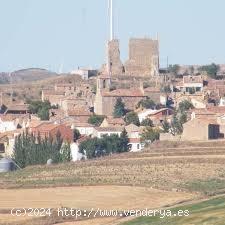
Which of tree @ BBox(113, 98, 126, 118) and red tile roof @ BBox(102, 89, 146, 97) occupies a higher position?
red tile roof @ BBox(102, 89, 146, 97)

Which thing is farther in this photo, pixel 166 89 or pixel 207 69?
pixel 207 69

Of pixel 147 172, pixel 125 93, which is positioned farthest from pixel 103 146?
pixel 125 93

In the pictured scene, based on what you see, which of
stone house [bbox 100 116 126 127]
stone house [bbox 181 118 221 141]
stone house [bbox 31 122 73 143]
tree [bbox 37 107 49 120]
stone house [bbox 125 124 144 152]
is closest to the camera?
stone house [bbox 181 118 221 141]

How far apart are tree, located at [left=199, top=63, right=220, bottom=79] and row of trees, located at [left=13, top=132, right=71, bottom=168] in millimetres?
46195

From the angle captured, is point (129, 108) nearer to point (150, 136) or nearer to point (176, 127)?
point (176, 127)

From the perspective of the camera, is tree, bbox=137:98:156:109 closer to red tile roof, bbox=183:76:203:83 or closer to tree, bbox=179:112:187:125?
red tile roof, bbox=183:76:203:83

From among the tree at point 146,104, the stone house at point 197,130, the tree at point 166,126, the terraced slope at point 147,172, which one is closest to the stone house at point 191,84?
the tree at point 146,104

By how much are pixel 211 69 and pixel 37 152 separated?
50556 millimetres

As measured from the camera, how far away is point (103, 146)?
72.6 meters

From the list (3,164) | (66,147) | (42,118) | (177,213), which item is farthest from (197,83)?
(177,213)

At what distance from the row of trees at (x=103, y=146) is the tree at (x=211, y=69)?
1628 inches

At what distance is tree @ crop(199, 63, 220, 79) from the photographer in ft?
377

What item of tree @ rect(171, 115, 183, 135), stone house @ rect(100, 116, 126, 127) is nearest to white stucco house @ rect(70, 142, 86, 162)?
tree @ rect(171, 115, 183, 135)

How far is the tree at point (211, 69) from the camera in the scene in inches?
4523
